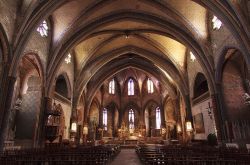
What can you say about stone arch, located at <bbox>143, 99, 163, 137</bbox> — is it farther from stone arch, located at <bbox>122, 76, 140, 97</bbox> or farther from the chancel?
the chancel

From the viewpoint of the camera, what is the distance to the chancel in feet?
37.4

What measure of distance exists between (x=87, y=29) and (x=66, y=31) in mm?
2144

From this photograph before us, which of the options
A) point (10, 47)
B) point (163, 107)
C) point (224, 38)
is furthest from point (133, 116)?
point (10, 47)

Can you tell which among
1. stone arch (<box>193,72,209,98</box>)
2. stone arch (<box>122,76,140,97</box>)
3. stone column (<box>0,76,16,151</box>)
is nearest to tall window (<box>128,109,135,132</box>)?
stone arch (<box>122,76,140,97</box>)

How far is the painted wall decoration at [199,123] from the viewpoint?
2020 centimetres

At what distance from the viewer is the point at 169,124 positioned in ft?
110

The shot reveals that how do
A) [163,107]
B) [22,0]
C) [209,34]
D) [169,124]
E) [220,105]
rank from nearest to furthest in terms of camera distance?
[22,0], [220,105], [209,34], [169,124], [163,107]

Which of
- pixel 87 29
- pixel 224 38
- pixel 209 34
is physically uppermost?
pixel 87 29

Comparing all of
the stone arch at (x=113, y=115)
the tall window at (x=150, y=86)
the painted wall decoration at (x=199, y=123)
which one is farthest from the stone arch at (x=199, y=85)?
the stone arch at (x=113, y=115)

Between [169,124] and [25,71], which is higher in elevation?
[25,71]

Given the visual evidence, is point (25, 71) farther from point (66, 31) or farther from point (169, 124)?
point (169, 124)

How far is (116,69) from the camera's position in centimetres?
3177

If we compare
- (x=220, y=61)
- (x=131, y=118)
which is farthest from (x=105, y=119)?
(x=220, y=61)

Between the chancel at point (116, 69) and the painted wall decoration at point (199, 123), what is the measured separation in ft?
0.34
